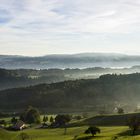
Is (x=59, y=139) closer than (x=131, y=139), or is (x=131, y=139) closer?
(x=131, y=139)

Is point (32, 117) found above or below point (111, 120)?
below

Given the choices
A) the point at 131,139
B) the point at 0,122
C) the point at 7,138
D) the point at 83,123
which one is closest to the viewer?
the point at 131,139

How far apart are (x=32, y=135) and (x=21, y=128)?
2703cm

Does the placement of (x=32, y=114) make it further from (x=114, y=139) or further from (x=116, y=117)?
(x=114, y=139)

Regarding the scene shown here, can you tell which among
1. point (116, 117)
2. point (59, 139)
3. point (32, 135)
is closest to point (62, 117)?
point (116, 117)

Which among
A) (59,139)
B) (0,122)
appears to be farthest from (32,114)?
(59,139)

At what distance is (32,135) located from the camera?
108625 millimetres

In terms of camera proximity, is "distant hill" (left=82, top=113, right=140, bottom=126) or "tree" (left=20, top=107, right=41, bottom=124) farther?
"tree" (left=20, top=107, right=41, bottom=124)

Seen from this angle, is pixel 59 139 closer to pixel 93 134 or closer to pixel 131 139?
pixel 93 134

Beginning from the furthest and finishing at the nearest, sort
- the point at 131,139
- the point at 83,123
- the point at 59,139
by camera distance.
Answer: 1. the point at 83,123
2. the point at 59,139
3. the point at 131,139

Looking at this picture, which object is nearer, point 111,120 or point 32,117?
point 111,120

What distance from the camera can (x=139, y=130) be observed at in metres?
86.9

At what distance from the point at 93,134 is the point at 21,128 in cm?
5060

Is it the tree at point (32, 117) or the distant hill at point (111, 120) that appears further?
the tree at point (32, 117)
